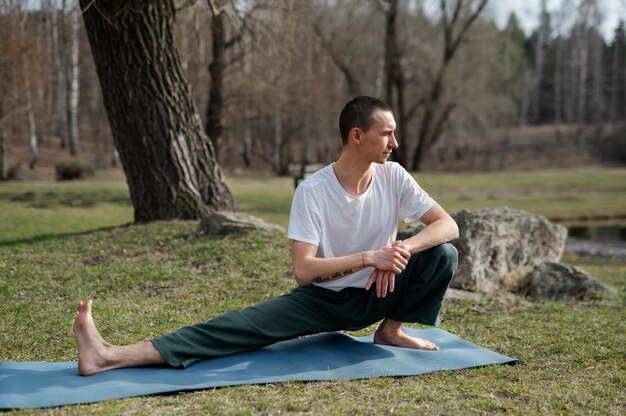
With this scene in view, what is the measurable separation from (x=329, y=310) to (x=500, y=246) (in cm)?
412

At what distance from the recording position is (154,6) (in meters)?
9.20

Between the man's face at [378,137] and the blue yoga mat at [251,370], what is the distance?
1.27 metres

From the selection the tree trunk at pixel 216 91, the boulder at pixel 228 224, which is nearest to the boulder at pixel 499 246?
the boulder at pixel 228 224

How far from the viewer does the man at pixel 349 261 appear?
4215 mm

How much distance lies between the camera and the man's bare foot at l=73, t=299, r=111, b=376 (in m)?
4.03

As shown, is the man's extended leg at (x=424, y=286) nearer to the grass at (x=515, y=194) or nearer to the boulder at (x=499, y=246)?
the boulder at (x=499, y=246)

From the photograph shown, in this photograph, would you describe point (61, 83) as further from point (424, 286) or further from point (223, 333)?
point (424, 286)

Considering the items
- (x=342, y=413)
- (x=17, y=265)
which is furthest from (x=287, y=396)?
(x=17, y=265)

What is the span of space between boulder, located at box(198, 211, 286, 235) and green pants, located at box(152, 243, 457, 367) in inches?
162

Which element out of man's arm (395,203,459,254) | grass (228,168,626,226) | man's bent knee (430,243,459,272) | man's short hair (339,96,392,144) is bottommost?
grass (228,168,626,226)

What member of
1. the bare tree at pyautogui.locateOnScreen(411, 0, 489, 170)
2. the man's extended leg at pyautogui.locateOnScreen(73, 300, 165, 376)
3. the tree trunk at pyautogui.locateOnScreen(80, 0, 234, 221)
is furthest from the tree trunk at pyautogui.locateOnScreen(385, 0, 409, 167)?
the man's extended leg at pyautogui.locateOnScreen(73, 300, 165, 376)

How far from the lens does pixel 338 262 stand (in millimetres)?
4191

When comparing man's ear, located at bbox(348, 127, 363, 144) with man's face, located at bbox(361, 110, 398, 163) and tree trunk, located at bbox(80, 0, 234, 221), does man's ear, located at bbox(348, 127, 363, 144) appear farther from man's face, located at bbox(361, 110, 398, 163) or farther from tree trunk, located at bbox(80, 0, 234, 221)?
tree trunk, located at bbox(80, 0, 234, 221)

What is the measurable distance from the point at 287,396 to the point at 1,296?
3604mm
